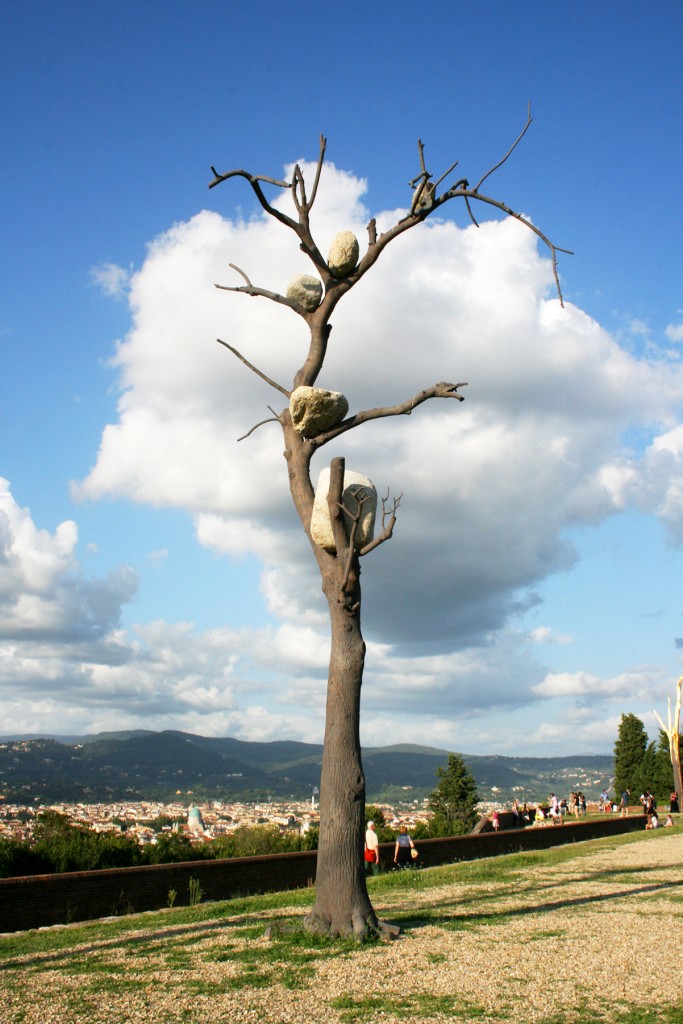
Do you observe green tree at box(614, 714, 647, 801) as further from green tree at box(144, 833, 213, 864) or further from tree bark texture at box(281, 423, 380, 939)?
tree bark texture at box(281, 423, 380, 939)

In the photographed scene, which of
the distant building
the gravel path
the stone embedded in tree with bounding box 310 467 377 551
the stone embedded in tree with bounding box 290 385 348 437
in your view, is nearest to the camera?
the gravel path

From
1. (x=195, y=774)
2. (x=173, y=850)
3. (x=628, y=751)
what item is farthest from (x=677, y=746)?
(x=195, y=774)

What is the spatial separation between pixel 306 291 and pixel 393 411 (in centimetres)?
189

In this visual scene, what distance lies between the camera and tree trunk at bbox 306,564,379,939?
333 inches

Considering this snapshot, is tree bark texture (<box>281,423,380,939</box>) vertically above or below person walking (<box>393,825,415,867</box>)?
above

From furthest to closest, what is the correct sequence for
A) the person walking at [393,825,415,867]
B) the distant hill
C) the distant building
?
the distant hill → the distant building → the person walking at [393,825,415,867]

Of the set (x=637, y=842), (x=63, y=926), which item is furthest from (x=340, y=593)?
(x=637, y=842)

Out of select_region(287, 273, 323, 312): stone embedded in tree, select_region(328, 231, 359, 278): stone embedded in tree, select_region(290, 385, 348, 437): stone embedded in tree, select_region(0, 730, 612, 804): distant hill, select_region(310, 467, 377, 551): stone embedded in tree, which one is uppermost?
select_region(328, 231, 359, 278): stone embedded in tree

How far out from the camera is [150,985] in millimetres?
6961

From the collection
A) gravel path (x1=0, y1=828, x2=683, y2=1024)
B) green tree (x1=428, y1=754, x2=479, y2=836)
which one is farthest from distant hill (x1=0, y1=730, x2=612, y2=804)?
gravel path (x1=0, y1=828, x2=683, y2=1024)

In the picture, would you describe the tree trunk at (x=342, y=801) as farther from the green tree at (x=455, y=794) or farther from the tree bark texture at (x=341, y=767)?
the green tree at (x=455, y=794)

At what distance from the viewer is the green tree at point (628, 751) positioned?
159 ft

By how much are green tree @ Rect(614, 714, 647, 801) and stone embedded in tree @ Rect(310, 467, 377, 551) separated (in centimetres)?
4333

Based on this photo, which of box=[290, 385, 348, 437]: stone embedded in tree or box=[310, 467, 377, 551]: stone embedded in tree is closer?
box=[310, 467, 377, 551]: stone embedded in tree
